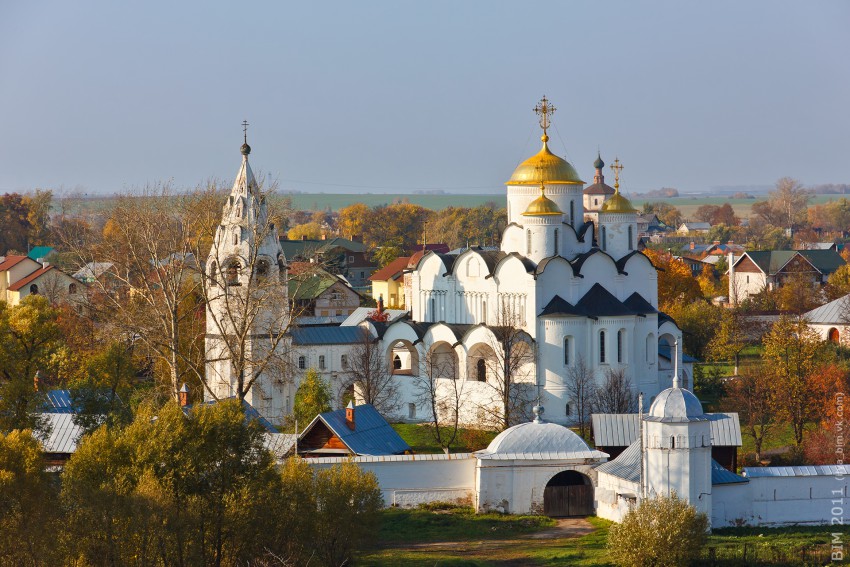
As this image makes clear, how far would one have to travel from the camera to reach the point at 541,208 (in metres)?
38.4

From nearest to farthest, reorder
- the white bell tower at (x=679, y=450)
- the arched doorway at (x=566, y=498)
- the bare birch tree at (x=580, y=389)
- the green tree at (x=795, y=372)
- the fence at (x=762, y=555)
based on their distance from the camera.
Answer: the fence at (x=762, y=555), the white bell tower at (x=679, y=450), the arched doorway at (x=566, y=498), the green tree at (x=795, y=372), the bare birch tree at (x=580, y=389)

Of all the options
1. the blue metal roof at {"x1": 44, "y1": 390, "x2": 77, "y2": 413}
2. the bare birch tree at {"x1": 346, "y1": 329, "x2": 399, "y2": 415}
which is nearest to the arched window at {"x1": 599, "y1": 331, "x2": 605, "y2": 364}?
the bare birch tree at {"x1": 346, "y1": 329, "x2": 399, "y2": 415}

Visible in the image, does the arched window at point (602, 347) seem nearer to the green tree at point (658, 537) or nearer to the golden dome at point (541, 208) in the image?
the golden dome at point (541, 208)

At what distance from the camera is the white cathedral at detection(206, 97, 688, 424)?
36.1 meters

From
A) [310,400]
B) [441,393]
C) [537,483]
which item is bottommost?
[537,483]

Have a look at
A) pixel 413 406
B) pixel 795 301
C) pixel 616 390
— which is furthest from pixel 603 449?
pixel 795 301

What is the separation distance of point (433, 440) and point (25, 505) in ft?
46.6

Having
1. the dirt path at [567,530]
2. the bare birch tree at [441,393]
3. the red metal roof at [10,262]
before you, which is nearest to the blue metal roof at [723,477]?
the dirt path at [567,530]

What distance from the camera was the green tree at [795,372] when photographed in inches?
1355

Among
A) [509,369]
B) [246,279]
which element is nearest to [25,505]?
[246,279]

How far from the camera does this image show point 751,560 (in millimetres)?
24266

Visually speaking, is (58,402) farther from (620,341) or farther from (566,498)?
(620,341)

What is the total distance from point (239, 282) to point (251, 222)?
54.3 inches

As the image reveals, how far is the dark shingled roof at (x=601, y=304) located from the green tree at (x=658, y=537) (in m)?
13.3
